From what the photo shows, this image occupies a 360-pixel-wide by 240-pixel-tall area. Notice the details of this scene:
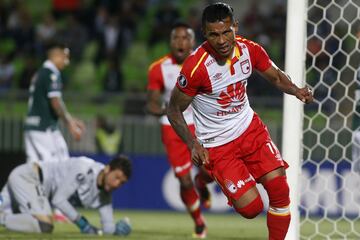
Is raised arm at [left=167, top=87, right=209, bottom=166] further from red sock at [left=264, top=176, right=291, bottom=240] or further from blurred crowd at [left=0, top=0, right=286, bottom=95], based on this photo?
blurred crowd at [left=0, top=0, right=286, bottom=95]

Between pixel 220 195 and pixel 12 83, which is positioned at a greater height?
pixel 12 83

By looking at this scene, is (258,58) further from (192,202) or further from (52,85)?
(52,85)

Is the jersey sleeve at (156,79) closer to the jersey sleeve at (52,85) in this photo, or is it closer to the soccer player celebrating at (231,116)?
the jersey sleeve at (52,85)

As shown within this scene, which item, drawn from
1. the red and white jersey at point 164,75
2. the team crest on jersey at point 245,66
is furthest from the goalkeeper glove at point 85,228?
the team crest on jersey at point 245,66

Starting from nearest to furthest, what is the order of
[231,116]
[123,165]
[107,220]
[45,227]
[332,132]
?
[231,116]
[123,165]
[45,227]
[107,220]
[332,132]

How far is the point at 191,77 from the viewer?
7.40 meters

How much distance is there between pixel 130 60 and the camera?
19.4 metres

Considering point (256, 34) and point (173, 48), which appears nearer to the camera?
point (173, 48)

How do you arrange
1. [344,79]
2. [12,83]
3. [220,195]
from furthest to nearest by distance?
[12,83] → [220,195] → [344,79]

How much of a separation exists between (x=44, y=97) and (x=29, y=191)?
7.33ft

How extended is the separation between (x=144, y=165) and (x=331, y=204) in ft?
10.6

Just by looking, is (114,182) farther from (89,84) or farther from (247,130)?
(89,84)

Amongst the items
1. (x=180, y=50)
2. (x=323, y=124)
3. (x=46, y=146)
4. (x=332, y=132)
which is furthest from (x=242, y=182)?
(x=323, y=124)

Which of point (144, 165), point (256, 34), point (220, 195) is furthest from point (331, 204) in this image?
point (256, 34)
